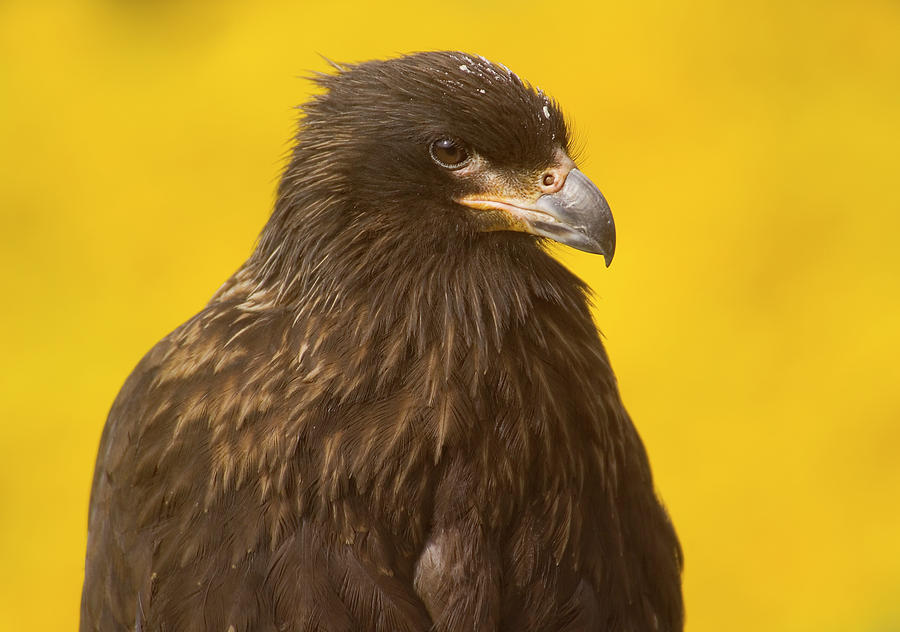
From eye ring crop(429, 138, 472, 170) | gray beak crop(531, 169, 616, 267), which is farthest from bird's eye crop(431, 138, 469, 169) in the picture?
gray beak crop(531, 169, 616, 267)

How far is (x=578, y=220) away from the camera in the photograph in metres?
2.12

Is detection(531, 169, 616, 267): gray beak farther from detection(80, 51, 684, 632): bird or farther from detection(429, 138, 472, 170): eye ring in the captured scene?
detection(429, 138, 472, 170): eye ring

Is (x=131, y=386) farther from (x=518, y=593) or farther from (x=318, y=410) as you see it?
(x=518, y=593)

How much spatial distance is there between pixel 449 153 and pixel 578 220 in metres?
0.27

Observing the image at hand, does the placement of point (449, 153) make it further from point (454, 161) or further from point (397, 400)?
point (397, 400)

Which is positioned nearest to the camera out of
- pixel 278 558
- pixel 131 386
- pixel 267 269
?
pixel 278 558

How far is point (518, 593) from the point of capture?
2.23 m

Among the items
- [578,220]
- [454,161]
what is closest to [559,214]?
[578,220]

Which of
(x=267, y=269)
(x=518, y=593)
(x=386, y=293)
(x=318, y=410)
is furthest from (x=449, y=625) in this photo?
(x=267, y=269)

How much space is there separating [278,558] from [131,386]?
61 cm

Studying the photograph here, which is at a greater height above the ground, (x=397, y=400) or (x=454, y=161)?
(x=454, y=161)

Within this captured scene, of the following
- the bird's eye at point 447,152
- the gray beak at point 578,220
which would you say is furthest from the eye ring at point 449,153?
the gray beak at point 578,220

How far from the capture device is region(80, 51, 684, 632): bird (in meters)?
2.11

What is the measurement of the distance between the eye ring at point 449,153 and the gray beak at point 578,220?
0.16 metres
